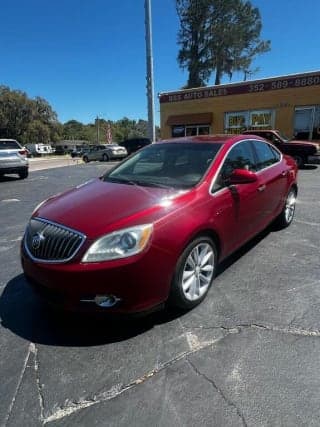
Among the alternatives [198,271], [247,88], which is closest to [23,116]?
[247,88]

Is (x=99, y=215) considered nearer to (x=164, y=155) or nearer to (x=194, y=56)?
(x=164, y=155)

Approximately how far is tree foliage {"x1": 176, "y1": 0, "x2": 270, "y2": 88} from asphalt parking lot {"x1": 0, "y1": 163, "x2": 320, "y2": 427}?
3816 centimetres

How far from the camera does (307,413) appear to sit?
213cm

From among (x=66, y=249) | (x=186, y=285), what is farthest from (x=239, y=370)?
(x=66, y=249)

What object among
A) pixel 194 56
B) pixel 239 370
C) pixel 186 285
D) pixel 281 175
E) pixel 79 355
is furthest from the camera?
pixel 194 56

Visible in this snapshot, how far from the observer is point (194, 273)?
327 centimetres

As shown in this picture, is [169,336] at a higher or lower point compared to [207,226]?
lower

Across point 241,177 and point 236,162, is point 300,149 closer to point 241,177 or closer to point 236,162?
point 236,162

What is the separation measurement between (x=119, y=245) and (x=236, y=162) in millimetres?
2043

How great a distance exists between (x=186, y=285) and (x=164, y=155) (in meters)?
1.77

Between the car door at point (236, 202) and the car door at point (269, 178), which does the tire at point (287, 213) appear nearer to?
the car door at point (269, 178)

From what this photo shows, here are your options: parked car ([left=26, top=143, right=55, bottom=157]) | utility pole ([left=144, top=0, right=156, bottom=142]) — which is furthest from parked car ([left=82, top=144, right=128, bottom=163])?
parked car ([left=26, top=143, right=55, bottom=157])

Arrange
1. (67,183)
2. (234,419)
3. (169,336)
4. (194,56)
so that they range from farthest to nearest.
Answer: (194,56), (67,183), (169,336), (234,419)

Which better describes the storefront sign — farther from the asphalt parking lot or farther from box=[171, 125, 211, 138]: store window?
the asphalt parking lot
